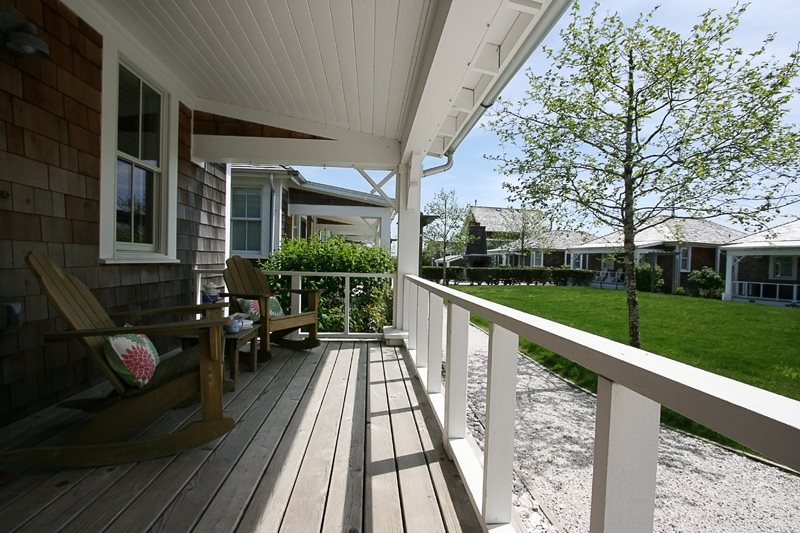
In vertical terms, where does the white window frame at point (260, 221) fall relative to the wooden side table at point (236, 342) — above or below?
above

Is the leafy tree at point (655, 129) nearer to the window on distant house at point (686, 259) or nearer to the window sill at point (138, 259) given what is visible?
the window sill at point (138, 259)

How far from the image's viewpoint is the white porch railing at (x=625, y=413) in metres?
0.52

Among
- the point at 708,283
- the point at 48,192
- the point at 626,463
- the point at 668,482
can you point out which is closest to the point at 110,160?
the point at 48,192

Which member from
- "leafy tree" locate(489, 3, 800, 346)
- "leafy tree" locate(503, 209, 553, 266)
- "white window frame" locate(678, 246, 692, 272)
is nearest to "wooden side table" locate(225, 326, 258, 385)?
"leafy tree" locate(489, 3, 800, 346)

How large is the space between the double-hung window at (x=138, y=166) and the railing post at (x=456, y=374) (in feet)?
8.63

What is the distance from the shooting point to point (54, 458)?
1.86m

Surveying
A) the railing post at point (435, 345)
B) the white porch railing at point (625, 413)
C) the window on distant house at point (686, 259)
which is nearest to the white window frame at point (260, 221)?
the railing post at point (435, 345)

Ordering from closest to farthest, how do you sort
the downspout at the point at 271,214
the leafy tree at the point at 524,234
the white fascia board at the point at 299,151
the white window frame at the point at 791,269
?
the white fascia board at the point at 299,151, the downspout at the point at 271,214, the white window frame at the point at 791,269, the leafy tree at the point at 524,234

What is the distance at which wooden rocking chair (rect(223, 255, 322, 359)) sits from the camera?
3.82 meters

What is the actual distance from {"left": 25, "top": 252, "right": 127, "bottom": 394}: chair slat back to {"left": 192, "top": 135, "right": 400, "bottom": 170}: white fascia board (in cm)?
248

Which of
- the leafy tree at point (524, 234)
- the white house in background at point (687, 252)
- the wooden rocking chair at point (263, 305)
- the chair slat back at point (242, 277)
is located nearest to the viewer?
the wooden rocking chair at point (263, 305)

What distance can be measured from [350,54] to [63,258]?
2216 millimetres

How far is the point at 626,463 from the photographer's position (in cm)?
81

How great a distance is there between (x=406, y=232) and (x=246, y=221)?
409 cm
